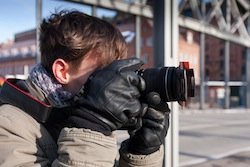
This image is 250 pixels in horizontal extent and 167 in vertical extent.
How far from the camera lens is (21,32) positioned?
13.3 m

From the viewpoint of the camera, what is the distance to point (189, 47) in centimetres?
2917

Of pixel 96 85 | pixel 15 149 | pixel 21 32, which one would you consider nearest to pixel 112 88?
pixel 96 85

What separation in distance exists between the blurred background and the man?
0.85ft

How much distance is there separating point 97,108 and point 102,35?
10.9 inches

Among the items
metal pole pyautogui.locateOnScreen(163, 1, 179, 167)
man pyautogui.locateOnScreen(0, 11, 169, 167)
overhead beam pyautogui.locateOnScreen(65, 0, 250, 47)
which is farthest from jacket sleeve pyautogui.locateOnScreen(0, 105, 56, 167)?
overhead beam pyautogui.locateOnScreen(65, 0, 250, 47)

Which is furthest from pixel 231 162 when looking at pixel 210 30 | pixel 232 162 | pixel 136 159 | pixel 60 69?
pixel 210 30

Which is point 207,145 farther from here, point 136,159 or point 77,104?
point 77,104

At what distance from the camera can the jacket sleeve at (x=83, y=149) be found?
1.05 m

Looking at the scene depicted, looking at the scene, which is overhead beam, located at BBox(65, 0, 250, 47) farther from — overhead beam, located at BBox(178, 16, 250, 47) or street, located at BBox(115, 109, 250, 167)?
street, located at BBox(115, 109, 250, 167)

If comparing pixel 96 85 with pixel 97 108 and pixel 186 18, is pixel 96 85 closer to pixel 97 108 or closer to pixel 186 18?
pixel 97 108

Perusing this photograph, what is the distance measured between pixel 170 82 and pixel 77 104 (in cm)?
31

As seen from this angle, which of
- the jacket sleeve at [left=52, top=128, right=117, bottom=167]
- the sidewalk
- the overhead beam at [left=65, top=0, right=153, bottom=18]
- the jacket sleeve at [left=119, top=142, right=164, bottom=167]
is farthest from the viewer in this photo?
the overhead beam at [left=65, top=0, right=153, bottom=18]

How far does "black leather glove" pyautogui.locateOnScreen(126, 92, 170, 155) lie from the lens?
1270mm

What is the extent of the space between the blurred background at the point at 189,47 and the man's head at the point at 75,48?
0.29 metres
